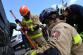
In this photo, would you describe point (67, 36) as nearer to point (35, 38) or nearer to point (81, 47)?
point (81, 47)

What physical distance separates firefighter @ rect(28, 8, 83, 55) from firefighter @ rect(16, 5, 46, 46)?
17.2 feet

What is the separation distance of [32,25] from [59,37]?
6.28 m

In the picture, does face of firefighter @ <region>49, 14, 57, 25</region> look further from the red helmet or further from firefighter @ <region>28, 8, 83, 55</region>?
the red helmet

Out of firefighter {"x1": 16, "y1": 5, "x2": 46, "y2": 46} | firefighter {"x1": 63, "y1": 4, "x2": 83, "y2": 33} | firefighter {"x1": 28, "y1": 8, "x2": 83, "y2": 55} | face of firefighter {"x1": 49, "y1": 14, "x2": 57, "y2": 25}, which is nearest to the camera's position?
firefighter {"x1": 28, "y1": 8, "x2": 83, "y2": 55}

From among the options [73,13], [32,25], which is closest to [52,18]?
[73,13]

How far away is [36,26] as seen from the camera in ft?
32.8

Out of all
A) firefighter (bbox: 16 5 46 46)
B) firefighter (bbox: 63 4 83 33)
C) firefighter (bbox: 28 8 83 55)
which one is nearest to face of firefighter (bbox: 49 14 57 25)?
firefighter (bbox: 28 8 83 55)

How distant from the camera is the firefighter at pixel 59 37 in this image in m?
3.86

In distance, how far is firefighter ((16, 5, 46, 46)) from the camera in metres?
9.85

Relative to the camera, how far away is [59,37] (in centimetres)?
393

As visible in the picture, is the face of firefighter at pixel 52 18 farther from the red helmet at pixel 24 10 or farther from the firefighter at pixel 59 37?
the red helmet at pixel 24 10

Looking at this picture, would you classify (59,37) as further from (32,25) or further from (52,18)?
(32,25)

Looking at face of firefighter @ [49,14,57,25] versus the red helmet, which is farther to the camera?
the red helmet

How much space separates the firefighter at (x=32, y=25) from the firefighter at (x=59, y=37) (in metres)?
5.25
